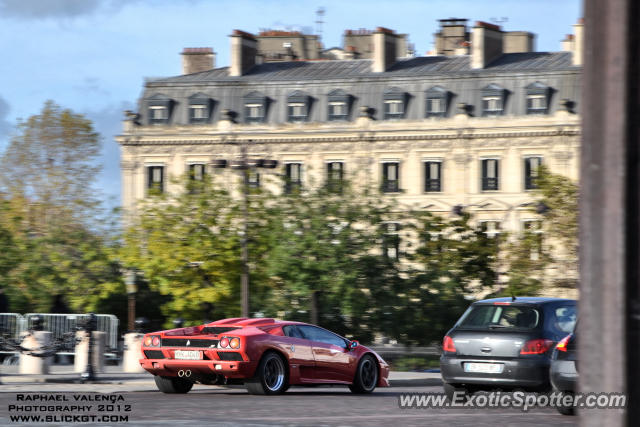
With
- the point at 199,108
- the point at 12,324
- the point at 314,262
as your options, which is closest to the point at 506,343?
the point at 12,324

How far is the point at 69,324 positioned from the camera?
84.4ft

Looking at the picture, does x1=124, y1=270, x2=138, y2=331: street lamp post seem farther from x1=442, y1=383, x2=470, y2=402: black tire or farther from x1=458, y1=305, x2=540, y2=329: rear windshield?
x1=458, y1=305, x2=540, y2=329: rear windshield

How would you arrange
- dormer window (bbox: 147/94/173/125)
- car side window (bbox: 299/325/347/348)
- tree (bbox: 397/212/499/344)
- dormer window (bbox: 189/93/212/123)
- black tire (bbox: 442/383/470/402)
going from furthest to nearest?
dormer window (bbox: 147/94/173/125)
dormer window (bbox: 189/93/212/123)
tree (bbox: 397/212/499/344)
car side window (bbox: 299/325/347/348)
black tire (bbox: 442/383/470/402)

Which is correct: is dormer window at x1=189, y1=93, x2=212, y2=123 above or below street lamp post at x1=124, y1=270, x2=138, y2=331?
above

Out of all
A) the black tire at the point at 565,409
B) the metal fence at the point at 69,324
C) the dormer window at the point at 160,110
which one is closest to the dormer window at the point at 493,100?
the dormer window at the point at 160,110

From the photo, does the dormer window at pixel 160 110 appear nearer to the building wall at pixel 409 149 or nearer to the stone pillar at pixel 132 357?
the building wall at pixel 409 149

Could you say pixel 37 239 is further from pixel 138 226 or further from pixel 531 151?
pixel 531 151

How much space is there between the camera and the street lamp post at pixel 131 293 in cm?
4194

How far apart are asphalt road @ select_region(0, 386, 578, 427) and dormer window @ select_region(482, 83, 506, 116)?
4815 centimetres

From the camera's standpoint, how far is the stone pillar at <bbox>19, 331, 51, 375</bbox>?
21.0 m

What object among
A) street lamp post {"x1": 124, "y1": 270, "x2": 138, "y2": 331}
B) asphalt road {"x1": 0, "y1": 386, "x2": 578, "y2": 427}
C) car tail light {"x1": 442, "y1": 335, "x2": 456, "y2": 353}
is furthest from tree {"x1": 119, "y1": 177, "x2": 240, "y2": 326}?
car tail light {"x1": 442, "y1": 335, "x2": 456, "y2": 353}

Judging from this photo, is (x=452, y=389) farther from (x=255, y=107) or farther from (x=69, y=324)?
(x=255, y=107)

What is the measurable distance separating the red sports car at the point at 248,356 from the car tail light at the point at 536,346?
3748mm

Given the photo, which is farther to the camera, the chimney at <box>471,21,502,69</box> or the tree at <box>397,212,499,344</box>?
the chimney at <box>471,21,502,69</box>
